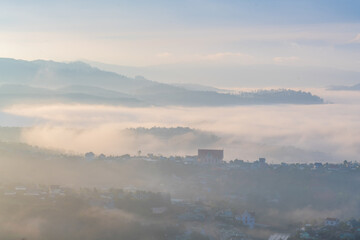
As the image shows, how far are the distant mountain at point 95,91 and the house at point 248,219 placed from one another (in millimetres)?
48263

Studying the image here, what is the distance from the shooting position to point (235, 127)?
58.6 metres

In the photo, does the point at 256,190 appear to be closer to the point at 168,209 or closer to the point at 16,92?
the point at 168,209

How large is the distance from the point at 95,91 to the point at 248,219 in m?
59.5

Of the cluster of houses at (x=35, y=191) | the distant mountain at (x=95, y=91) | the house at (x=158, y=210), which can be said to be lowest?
the house at (x=158, y=210)

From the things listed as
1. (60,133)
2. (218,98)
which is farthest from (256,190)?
(218,98)

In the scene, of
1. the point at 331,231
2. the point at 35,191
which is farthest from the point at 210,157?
the point at 331,231

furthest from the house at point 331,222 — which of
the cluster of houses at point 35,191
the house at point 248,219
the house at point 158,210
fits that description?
the cluster of houses at point 35,191

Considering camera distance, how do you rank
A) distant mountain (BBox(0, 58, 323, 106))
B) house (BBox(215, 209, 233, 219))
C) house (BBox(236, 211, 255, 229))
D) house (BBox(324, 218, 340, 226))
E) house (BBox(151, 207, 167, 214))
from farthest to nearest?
distant mountain (BBox(0, 58, 323, 106)) → house (BBox(215, 209, 233, 219)) → house (BBox(151, 207, 167, 214)) → house (BBox(236, 211, 255, 229)) → house (BBox(324, 218, 340, 226))

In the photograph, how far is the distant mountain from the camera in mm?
76875

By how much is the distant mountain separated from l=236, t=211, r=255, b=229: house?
158 ft

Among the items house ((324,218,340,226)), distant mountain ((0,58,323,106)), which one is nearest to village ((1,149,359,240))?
house ((324,218,340,226))

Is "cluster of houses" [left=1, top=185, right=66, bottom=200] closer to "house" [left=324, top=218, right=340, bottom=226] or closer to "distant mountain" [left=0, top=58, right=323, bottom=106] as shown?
"house" [left=324, top=218, right=340, bottom=226]

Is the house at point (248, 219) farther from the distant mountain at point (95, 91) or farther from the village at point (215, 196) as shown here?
the distant mountain at point (95, 91)

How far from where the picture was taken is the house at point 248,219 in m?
26.6
